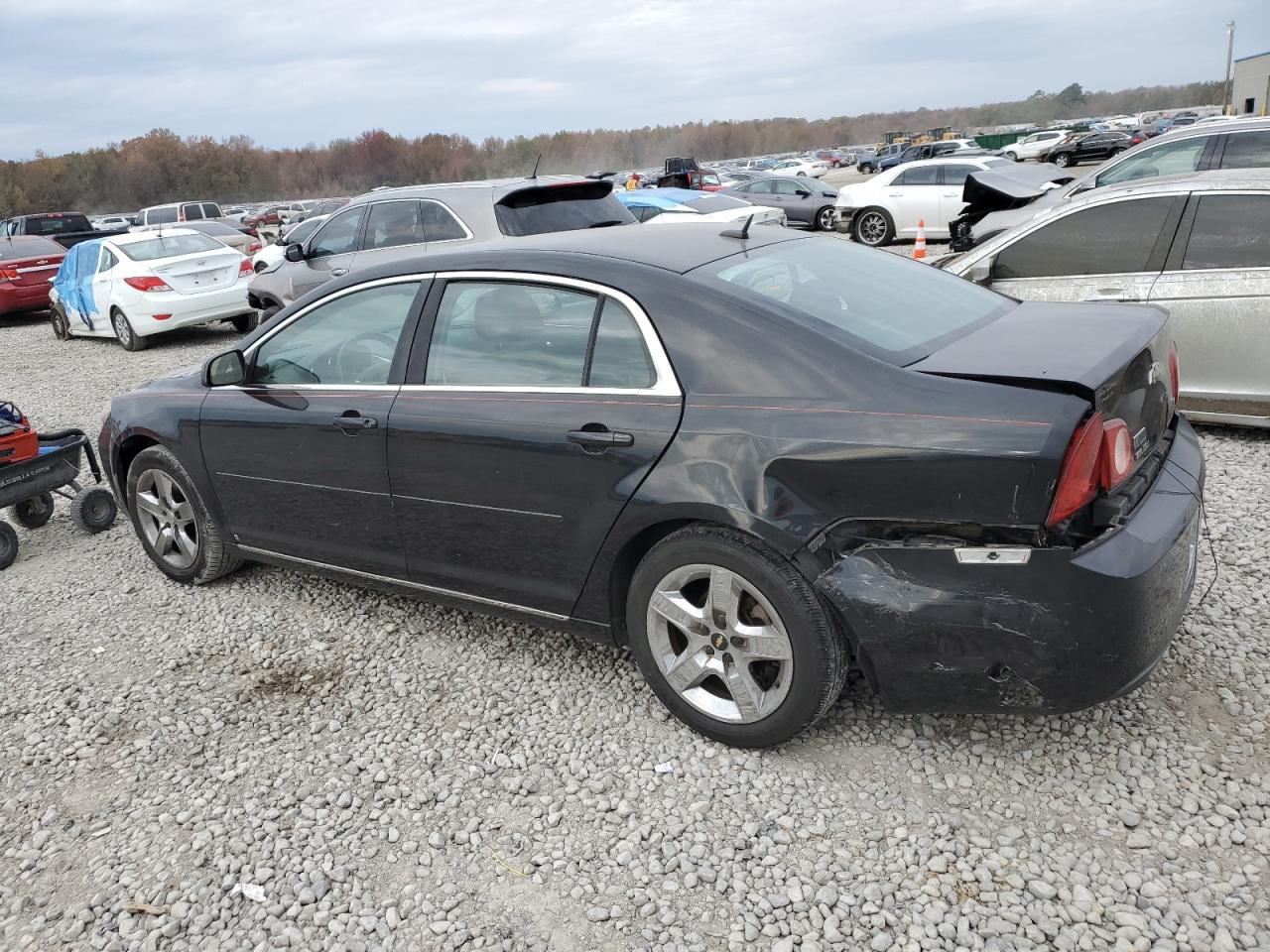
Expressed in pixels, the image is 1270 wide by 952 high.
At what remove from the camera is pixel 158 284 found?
1197 cm

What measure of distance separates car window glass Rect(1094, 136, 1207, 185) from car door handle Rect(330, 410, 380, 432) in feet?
31.1

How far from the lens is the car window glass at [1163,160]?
10.2 m

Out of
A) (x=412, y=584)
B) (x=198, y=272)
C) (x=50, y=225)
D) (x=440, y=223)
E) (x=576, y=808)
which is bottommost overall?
(x=576, y=808)

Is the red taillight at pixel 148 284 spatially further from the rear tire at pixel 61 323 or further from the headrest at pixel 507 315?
the headrest at pixel 507 315

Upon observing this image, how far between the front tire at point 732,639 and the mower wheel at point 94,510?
4.17m

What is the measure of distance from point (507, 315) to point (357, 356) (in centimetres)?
80

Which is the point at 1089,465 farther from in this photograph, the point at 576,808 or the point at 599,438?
the point at 576,808

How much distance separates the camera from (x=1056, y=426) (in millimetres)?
2428

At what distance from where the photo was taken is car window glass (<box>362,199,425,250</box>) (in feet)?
27.9

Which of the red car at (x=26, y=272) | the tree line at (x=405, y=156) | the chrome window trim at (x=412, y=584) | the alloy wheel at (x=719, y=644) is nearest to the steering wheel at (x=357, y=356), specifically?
the chrome window trim at (x=412, y=584)

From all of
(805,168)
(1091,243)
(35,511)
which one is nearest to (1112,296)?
(1091,243)

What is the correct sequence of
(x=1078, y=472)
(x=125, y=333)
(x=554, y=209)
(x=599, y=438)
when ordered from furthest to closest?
(x=125, y=333), (x=554, y=209), (x=599, y=438), (x=1078, y=472)

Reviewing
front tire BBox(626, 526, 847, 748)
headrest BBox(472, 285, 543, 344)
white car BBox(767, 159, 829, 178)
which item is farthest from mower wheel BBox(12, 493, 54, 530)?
white car BBox(767, 159, 829, 178)

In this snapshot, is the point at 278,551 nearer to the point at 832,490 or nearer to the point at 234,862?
the point at 234,862
